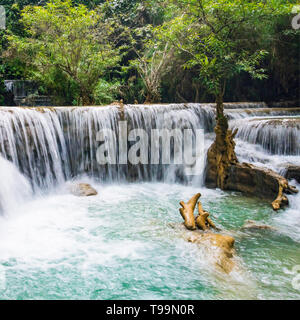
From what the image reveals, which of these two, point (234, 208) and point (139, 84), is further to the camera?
point (139, 84)

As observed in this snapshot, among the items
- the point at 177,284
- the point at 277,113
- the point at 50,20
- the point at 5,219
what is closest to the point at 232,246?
the point at 177,284

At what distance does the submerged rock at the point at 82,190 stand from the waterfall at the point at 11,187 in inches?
39.2

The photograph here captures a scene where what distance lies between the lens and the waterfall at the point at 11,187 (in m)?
5.59

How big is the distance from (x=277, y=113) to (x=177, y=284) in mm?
9208

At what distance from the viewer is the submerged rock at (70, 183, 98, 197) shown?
6782 mm

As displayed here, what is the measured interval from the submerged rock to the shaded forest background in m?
4.88

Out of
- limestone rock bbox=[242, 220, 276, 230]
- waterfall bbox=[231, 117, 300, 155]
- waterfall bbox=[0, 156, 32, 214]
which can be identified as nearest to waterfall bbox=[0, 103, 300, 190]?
waterfall bbox=[231, 117, 300, 155]

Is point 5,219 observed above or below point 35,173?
below

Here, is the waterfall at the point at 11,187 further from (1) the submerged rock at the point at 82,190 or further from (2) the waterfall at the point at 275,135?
(2) the waterfall at the point at 275,135

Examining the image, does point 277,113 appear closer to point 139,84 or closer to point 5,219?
point 139,84

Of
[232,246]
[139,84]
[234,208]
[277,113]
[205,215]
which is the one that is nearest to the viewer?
[232,246]

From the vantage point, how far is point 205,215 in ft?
14.7

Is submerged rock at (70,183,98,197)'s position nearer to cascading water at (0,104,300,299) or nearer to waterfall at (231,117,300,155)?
cascading water at (0,104,300,299)

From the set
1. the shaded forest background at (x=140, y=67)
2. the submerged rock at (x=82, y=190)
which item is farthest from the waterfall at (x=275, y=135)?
the submerged rock at (x=82, y=190)
